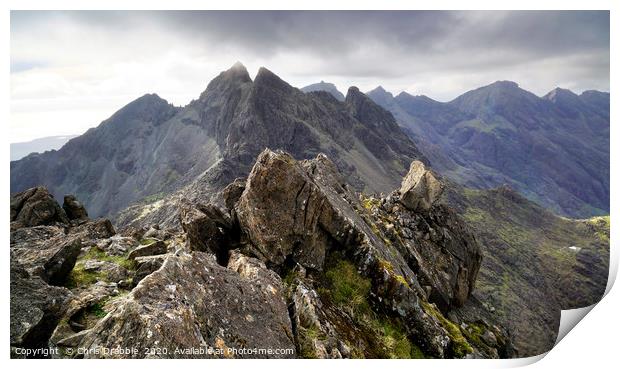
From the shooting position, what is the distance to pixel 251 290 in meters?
14.4

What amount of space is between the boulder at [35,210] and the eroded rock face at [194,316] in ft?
72.7

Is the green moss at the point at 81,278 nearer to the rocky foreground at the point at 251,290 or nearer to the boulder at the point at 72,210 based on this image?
the rocky foreground at the point at 251,290

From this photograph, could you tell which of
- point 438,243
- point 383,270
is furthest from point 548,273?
point 383,270

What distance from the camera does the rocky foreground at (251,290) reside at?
11625 millimetres

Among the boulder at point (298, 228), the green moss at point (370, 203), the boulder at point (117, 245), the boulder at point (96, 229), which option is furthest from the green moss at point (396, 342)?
the boulder at point (96, 229)

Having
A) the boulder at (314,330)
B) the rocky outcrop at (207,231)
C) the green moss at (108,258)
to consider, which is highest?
the rocky outcrop at (207,231)

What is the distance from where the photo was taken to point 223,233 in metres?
20.3

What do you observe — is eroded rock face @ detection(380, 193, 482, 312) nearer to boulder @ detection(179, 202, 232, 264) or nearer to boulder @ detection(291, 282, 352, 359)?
boulder @ detection(179, 202, 232, 264)

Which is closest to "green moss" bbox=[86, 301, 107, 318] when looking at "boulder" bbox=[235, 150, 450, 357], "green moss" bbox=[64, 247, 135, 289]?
"green moss" bbox=[64, 247, 135, 289]

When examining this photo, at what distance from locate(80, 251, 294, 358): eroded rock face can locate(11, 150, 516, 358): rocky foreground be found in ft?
0.13

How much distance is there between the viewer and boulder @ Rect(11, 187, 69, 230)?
28.8 meters
